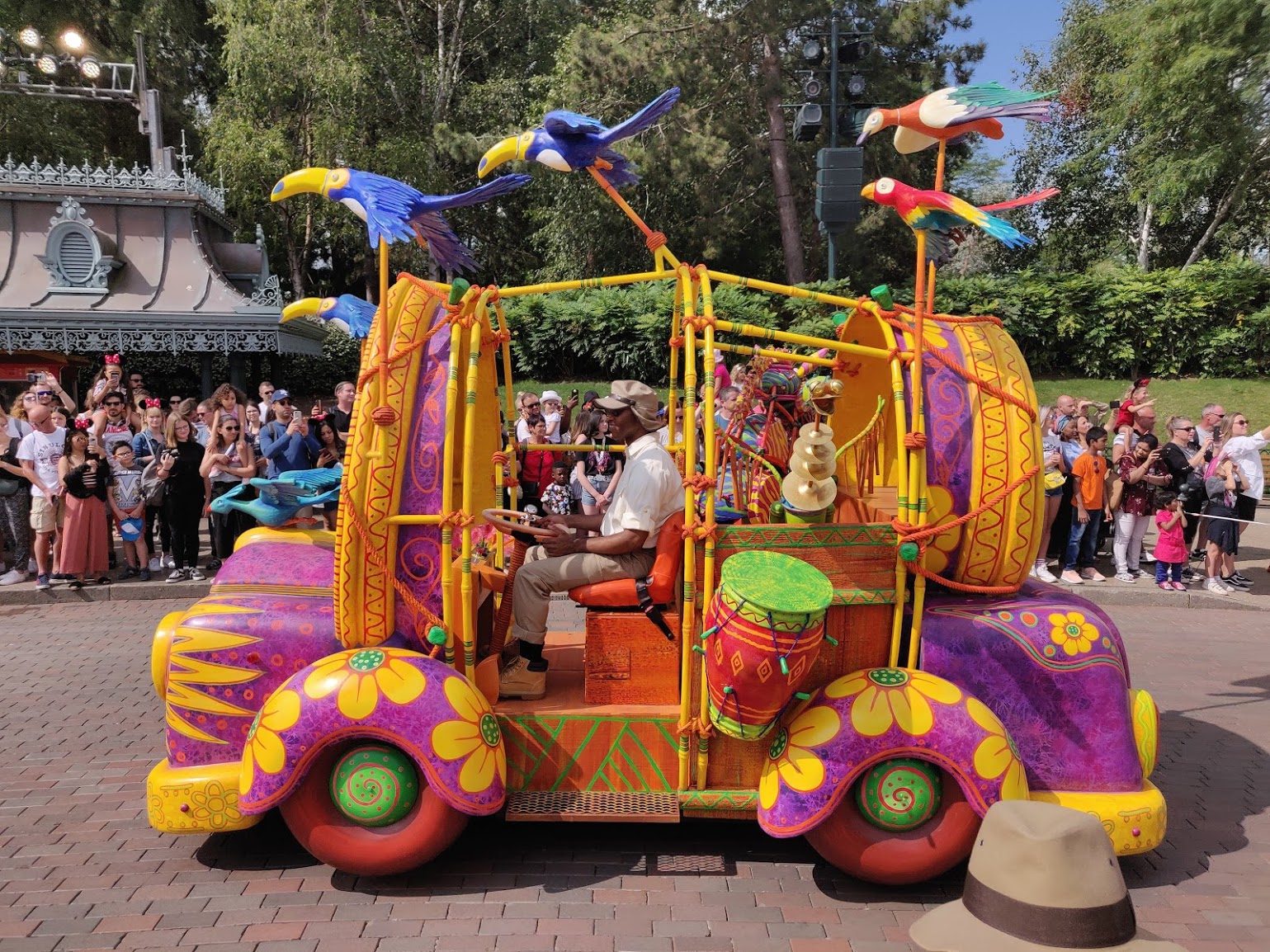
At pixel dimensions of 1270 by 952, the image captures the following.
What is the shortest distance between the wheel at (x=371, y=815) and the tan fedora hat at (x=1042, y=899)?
235 cm

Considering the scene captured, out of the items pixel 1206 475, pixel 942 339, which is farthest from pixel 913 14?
pixel 942 339

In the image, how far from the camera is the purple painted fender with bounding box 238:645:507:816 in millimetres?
3623

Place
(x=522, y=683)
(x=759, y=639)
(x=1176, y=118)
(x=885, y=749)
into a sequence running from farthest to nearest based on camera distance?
1. (x=1176, y=118)
2. (x=522, y=683)
3. (x=885, y=749)
4. (x=759, y=639)

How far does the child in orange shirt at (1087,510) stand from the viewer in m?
9.47

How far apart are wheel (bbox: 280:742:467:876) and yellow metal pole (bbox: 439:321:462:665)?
0.51 m

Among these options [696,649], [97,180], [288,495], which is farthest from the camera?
[97,180]

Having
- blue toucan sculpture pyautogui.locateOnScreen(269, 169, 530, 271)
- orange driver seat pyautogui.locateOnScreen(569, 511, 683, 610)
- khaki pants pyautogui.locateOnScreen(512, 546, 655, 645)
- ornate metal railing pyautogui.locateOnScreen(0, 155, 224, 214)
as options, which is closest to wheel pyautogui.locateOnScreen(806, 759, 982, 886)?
orange driver seat pyautogui.locateOnScreen(569, 511, 683, 610)

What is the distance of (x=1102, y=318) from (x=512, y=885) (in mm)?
18055

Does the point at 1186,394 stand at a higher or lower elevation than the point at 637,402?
higher

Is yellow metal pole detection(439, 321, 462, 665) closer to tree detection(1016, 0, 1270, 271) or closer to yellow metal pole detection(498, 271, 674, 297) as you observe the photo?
yellow metal pole detection(498, 271, 674, 297)

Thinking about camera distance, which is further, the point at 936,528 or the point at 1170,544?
the point at 1170,544

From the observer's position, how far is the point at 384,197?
3.91 m

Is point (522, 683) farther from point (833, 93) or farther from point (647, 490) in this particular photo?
point (833, 93)

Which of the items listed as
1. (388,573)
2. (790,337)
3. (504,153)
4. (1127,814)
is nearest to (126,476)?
(388,573)
